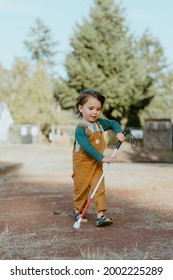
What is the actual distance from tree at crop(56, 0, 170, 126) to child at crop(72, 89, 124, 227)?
29.0 meters

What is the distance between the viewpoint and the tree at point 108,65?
34250mm

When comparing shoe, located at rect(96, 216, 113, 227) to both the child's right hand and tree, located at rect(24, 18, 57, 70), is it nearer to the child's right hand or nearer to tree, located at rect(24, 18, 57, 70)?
the child's right hand

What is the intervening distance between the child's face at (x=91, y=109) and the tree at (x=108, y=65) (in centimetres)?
2908

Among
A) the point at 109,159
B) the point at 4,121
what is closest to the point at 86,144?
the point at 109,159

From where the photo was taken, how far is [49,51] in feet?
203

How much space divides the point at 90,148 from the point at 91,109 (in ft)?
1.24

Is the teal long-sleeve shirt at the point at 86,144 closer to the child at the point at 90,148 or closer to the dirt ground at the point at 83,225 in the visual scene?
the child at the point at 90,148

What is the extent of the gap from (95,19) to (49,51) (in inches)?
1046

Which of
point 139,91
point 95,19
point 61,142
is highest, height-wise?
point 95,19

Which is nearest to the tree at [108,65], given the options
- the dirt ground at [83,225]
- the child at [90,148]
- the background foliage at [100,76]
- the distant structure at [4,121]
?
the background foliage at [100,76]

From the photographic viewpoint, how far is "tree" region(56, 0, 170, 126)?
3425cm
